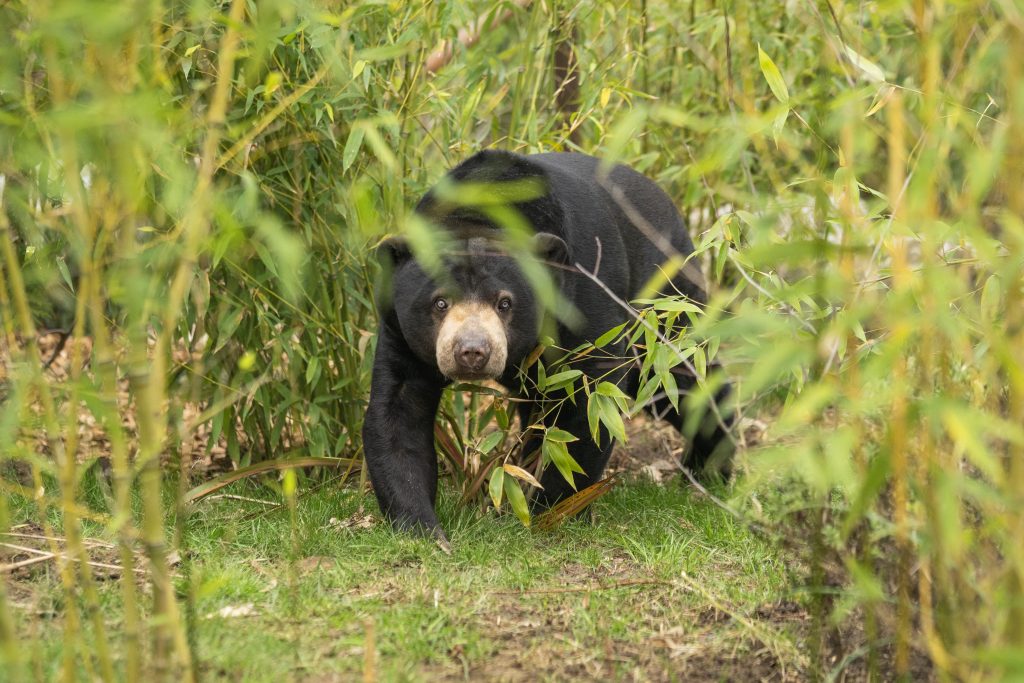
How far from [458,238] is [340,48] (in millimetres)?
800

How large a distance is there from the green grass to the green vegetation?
0.06 ft

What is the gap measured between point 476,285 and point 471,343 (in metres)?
0.27

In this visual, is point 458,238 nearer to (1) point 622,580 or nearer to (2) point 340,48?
(2) point 340,48

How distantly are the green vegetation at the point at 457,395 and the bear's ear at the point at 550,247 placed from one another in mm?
593

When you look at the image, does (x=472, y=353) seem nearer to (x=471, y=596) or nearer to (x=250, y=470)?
(x=471, y=596)

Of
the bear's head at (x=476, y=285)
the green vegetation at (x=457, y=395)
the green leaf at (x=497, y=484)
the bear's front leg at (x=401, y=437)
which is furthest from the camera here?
the bear's front leg at (x=401, y=437)

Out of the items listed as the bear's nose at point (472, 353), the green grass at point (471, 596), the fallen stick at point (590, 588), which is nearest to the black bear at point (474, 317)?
the bear's nose at point (472, 353)

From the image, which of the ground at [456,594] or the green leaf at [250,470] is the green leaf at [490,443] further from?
the green leaf at [250,470]

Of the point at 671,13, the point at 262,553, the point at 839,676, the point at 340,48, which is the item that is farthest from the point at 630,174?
the point at 839,676

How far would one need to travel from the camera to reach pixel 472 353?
4293mm

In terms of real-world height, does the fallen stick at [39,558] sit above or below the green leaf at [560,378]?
below

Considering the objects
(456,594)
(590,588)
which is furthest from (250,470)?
(590,588)

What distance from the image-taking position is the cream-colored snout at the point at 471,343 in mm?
4305

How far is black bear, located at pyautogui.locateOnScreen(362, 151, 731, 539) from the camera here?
4.42 meters
